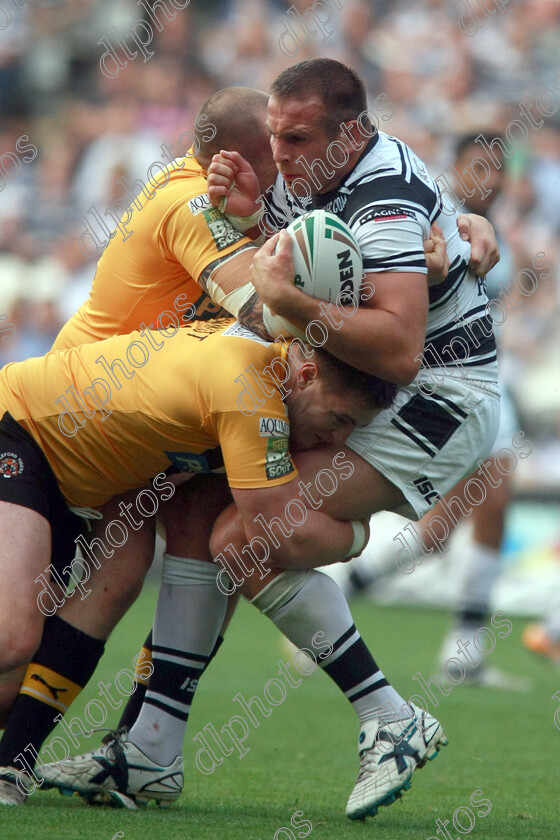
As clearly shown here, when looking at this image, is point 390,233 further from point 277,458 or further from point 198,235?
point 277,458

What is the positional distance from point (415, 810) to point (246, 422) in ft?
4.22

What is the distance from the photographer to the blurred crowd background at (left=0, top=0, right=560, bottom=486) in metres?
9.98

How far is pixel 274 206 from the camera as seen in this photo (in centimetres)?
358

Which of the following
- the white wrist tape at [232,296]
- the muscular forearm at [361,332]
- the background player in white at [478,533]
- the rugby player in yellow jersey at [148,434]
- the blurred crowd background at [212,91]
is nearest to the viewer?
the muscular forearm at [361,332]


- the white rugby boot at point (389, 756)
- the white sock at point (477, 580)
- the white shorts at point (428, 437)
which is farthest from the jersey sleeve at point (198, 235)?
the white sock at point (477, 580)

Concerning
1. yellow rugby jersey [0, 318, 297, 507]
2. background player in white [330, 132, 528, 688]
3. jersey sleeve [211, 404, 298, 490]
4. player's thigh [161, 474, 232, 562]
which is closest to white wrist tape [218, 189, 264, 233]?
yellow rugby jersey [0, 318, 297, 507]

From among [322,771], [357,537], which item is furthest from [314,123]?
[322,771]

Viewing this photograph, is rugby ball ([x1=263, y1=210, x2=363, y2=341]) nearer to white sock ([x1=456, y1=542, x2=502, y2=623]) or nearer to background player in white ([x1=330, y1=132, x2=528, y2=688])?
background player in white ([x1=330, y1=132, x2=528, y2=688])

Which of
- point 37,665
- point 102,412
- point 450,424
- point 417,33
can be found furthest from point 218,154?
point 417,33

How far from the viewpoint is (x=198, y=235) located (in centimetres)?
319

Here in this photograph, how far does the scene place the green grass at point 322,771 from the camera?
289 cm

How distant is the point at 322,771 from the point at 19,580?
1.49m

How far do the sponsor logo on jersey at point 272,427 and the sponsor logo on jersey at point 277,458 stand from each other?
1cm

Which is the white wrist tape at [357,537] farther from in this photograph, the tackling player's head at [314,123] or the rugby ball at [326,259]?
the tackling player's head at [314,123]
